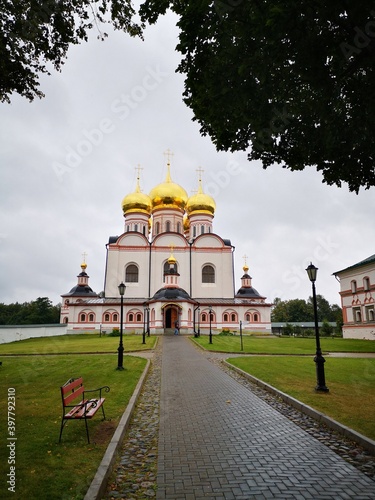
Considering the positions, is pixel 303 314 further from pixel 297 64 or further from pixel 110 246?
pixel 297 64

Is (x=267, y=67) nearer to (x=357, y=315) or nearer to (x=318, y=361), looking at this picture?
(x=318, y=361)

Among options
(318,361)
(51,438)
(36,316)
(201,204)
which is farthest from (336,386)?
(36,316)

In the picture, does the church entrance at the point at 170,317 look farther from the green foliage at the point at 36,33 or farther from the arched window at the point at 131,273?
the green foliage at the point at 36,33

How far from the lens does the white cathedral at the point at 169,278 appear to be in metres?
40.4

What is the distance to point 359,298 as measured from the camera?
32.5m

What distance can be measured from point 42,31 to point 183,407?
29.4ft

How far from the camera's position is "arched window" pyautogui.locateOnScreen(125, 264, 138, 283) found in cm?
4507

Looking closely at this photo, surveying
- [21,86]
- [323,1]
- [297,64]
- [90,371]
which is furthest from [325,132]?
[90,371]

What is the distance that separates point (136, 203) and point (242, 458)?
46724 mm

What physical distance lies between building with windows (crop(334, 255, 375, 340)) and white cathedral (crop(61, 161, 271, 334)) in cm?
1153

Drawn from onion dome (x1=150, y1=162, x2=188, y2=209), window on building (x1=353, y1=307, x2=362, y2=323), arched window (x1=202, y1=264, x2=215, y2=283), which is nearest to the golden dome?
onion dome (x1=150, y1=162, x2=188, y2=209)

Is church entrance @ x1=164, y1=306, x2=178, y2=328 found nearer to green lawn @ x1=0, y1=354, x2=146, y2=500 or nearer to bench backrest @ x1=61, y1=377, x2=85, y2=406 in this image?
green lawn @ x1=0, y1=354, x2=146, y2=500

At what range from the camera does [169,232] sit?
4638 centimetres

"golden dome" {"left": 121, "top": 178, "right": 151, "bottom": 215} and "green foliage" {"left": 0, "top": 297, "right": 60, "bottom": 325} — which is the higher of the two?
"golden dome" {"left": 121, "top": 178, "right": 151, "bottom": 215}
